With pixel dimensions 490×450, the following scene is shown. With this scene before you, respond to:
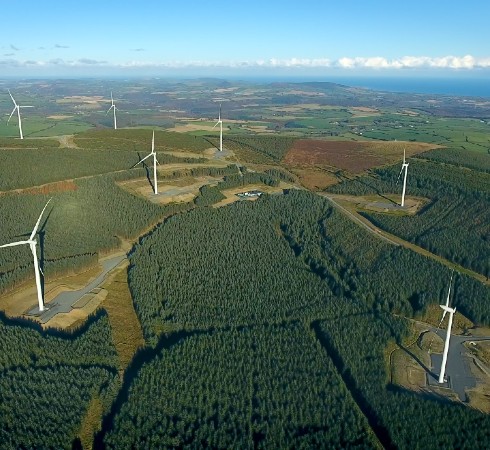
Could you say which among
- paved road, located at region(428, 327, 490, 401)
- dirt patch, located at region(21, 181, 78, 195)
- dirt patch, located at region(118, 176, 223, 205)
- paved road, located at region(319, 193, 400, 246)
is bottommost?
paved road, located at region(428, 327, 490, 401)

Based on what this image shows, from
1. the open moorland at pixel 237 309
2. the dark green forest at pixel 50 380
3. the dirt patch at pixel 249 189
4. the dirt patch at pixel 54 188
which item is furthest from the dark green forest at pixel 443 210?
the dirt patch at pixel 54 188

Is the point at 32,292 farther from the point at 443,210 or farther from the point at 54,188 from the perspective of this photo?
the point at 443,210

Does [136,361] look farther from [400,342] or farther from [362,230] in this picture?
[362,230]

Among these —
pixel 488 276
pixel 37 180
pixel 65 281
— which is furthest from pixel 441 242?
pixel 37 180

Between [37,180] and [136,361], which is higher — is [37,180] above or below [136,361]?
above

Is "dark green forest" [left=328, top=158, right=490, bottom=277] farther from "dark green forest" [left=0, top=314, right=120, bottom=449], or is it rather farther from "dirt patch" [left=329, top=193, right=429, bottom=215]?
"dark green forest" [left=0, top=314, right=120, bottom=449]

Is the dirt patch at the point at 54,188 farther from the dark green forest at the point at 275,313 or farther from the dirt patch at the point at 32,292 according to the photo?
the dirt patch at the point at 32,292

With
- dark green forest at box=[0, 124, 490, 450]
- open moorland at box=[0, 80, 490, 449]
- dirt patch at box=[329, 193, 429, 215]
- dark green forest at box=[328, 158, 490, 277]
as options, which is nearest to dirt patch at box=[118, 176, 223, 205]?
open moorland at box=[0, 80, 490, 449]
